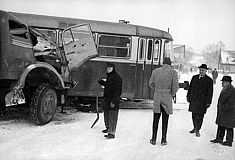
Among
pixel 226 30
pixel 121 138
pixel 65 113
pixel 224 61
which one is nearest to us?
pixel 226 30

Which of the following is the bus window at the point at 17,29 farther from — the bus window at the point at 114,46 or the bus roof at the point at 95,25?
the bus window at the point at 114,46

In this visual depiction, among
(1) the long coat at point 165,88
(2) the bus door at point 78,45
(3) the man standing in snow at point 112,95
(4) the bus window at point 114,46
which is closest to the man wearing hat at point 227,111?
(1) the long coat at point 165,88

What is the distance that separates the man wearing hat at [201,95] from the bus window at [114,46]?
3.16 meters

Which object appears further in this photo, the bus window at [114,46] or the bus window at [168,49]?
the bus window at [168,49]

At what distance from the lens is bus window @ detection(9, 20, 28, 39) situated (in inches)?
208

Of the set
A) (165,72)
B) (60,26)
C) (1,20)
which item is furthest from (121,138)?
(60,26)

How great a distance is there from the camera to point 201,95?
5.61 m

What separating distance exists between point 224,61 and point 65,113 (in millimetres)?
4228

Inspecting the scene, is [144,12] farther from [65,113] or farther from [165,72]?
[65,113]

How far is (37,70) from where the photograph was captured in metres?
5.99

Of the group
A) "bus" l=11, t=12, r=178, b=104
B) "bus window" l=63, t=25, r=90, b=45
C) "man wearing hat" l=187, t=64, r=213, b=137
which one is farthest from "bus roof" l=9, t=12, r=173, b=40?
"man wearing hat" l=187, t=64, r=213, b=137

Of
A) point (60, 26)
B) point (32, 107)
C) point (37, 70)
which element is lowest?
point (32, 107)

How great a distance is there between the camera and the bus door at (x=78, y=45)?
257 inches

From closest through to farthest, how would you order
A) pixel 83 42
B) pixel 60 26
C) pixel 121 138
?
pixel 121 138, pixel 83 42, pixel 60 26
